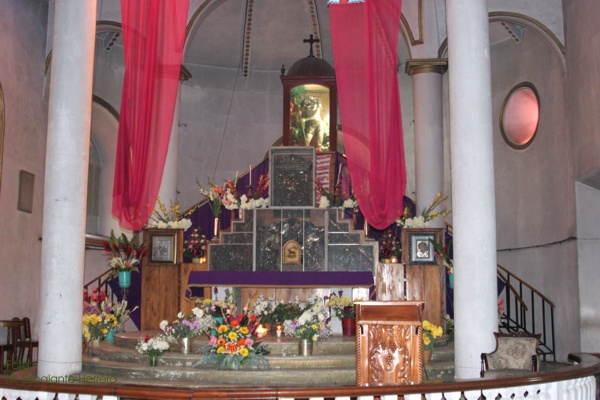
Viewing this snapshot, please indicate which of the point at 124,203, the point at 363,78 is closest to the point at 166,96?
the point at 124,203

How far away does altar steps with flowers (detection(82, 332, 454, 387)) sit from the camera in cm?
800

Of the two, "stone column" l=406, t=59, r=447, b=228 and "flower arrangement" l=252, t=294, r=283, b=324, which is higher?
"stone column" l=406, t=59, r=447, b=228

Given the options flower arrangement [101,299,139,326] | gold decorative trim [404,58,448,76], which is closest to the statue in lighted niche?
gold decorative trim [404,58,448,76]

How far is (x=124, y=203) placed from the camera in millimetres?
9352

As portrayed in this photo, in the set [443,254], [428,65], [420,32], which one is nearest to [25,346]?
[443,254]

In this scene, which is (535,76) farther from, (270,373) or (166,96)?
(270,373)

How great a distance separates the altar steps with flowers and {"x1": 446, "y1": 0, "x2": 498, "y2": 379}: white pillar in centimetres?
75

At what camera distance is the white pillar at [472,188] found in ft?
25.7

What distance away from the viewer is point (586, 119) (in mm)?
10953

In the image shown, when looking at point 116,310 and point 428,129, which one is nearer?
point 116,310

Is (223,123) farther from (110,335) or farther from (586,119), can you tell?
(586,119)

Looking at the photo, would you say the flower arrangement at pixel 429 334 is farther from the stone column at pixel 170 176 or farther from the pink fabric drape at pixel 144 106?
the stone column at pixel 170 176

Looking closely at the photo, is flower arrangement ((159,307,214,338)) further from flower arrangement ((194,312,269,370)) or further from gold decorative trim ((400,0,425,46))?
gold decorative trim ((400,0,425,46))

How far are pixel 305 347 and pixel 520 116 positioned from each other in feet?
23.6
